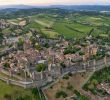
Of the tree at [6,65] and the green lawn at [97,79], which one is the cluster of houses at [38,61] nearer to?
the tree at [6,65]

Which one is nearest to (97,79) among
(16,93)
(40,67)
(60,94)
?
(60,94)

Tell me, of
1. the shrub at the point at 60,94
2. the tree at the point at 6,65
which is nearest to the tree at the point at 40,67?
the tree at the point at 6,65

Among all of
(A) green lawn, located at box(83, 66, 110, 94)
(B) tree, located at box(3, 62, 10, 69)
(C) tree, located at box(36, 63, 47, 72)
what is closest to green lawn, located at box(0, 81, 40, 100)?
(C) tree, located at box(36, 63, 47, 72)

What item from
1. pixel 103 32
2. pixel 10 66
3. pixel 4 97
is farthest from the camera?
pixel 103 32

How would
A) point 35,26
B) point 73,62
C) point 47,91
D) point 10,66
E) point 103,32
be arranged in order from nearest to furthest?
point 47,91 → point 10,66 → point 73,62 → point 103,32 → point 35,26

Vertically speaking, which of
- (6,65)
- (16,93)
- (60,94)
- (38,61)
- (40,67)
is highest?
(40,67)

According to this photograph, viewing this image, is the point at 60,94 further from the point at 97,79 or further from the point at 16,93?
the point at 97,79

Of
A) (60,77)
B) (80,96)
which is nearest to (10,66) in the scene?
(60,77)

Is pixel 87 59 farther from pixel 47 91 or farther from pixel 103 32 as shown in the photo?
pixel 103 32
